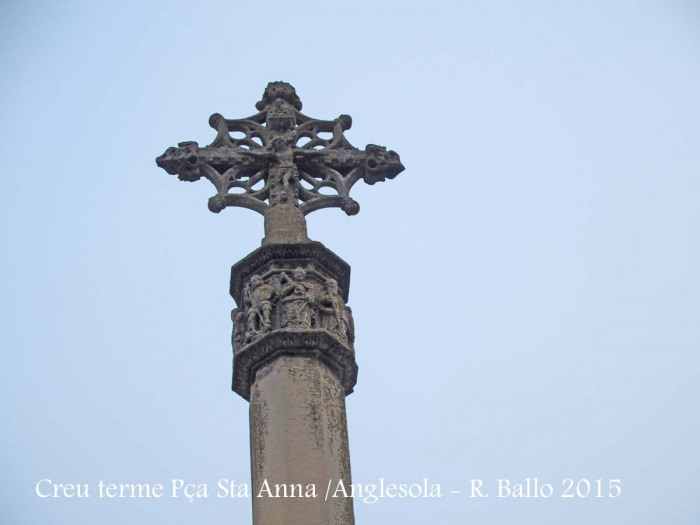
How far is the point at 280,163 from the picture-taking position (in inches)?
442

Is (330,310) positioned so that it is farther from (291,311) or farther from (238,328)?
(238,328)

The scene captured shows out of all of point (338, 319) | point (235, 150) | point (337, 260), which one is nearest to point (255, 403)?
point (338, 319)

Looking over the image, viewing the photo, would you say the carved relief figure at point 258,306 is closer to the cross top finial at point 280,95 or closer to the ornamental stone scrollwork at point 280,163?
the ornamental stone scrollwork at point 280,163

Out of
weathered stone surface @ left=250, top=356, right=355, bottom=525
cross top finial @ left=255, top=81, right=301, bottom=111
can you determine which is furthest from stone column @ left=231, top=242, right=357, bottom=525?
cross top finial @ left=255, top=81, right=301, bottom=111

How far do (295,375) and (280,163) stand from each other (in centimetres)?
311

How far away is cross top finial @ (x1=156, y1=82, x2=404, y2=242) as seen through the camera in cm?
1094

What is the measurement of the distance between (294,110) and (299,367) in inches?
165

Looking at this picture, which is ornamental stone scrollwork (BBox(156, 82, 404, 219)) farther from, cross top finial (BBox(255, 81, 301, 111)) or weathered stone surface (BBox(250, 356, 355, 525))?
weathered stone surface (BBox(250, 356, 355, 525))

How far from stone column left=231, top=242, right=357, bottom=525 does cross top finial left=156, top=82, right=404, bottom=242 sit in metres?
1.05

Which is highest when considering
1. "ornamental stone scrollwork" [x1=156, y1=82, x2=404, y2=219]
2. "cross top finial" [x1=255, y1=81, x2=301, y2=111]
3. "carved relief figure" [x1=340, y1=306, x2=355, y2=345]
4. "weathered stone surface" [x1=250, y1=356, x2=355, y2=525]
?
"cross top finial" [x1=255, y1=81, x2=301, y2=111]

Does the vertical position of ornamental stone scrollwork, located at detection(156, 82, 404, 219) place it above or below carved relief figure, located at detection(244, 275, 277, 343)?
above

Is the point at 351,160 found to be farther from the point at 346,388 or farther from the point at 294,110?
the point at 346,388

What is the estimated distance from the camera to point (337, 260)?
995cm

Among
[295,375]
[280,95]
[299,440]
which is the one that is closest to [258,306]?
[295,375]
